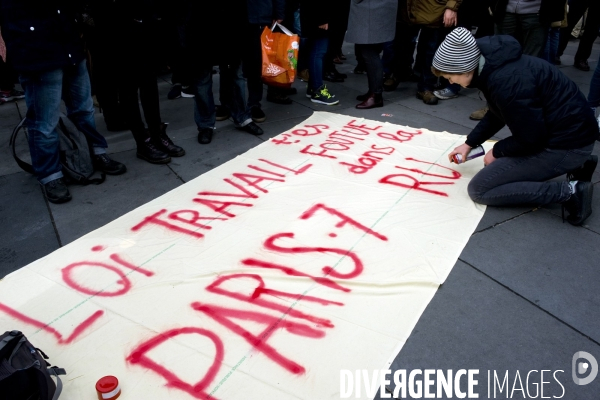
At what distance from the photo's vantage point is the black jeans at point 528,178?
2.80 m

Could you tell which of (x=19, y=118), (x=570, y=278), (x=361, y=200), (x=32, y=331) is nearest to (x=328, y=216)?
(x=361, y=200)

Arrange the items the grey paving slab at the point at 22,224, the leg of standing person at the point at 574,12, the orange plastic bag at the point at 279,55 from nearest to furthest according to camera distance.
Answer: the grey paving slab at the point at 22,224 < the orange plastic bag at the point at 279,55 < the leg of standing person at the point at 574,12

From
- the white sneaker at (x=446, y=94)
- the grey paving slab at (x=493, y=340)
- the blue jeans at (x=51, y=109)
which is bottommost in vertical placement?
the white sneaker at (x=446, y=94)

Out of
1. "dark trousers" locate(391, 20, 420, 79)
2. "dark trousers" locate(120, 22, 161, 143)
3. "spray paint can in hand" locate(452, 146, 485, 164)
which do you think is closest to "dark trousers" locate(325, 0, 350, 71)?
"dark trousers" locate(391, 20, 420, 79)

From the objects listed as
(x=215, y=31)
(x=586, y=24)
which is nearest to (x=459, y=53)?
(x=215, y=31)

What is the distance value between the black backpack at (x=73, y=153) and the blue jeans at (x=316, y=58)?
100 inches

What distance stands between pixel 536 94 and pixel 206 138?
8.43 ft

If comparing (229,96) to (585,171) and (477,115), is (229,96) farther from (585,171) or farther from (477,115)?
(585,171)

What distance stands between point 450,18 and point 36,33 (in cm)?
372

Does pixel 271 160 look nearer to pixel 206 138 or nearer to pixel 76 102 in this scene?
pixel 206 138

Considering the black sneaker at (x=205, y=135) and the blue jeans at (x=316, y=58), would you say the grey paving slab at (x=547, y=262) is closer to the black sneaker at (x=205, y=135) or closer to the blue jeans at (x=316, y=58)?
the black sneaker at (x=205, y=135)

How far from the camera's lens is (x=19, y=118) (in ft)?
16.1

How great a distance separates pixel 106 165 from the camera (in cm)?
351

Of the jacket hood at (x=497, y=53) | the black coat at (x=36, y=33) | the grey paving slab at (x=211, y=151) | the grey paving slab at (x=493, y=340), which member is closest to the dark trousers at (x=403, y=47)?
the grey paving slab at (x=211, y=151)
